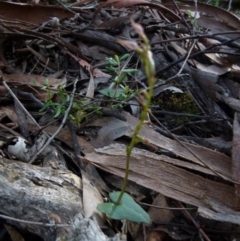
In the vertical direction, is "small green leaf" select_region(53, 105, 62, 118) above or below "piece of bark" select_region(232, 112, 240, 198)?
below

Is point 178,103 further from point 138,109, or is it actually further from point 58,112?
point 58,112

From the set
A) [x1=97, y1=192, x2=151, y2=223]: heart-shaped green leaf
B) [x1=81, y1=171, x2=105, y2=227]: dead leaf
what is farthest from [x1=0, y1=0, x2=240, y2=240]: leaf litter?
[x1=97, y1=192, x2=151, y2=223]: heart-shaped green leaf

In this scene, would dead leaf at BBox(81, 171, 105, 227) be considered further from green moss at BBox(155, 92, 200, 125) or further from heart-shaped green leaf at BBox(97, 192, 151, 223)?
green moss at BBox(155, 92, 200, 125)

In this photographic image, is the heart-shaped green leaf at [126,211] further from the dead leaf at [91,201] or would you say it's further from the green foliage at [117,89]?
the green foliage at [117,89]

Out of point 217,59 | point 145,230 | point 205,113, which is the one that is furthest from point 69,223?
point 217,59

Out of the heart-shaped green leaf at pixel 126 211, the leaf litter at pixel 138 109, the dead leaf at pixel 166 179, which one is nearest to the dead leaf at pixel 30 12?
the leaf litter at pixel 138 109

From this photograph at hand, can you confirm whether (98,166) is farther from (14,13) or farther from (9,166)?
(14,13)

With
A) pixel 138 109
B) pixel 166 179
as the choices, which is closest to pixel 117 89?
pixel 138 109

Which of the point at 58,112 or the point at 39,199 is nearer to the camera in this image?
the point at 39,199
